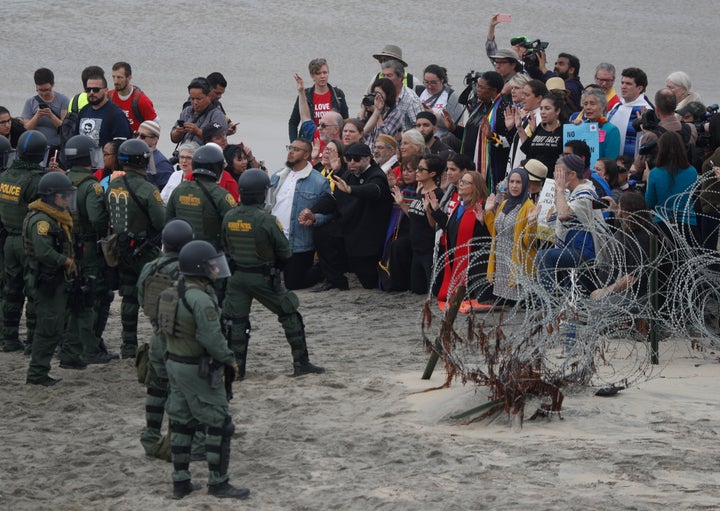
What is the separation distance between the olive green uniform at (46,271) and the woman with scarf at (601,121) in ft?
16.6

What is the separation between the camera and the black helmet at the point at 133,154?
10969mm

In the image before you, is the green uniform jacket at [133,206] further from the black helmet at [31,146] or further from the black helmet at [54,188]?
the black helmet at [31,146]

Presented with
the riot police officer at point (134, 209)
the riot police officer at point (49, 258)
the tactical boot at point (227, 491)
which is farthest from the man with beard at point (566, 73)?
the tactical boot at point (227, 491)

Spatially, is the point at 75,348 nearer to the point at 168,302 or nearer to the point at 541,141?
the point at 168,302

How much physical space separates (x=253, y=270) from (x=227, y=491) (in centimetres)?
287

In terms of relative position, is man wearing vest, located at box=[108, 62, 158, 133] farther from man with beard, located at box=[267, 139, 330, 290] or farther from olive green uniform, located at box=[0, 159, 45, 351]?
olive green uniform, located at box=[0, 159, 45, 351]

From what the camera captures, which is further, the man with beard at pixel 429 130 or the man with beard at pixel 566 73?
the man with beard at pixel 566 73

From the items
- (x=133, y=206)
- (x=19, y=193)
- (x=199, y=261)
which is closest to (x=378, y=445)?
(x=199, y=261)

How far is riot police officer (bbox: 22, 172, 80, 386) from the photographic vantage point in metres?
10.5

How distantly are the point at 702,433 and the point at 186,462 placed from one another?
3398 millimetres

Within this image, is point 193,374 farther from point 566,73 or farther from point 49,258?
point 566,73

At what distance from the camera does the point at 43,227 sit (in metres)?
10.5

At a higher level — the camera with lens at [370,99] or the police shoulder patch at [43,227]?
the camera with lens at [370,99]

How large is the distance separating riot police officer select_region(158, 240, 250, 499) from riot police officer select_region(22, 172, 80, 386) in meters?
2.83
